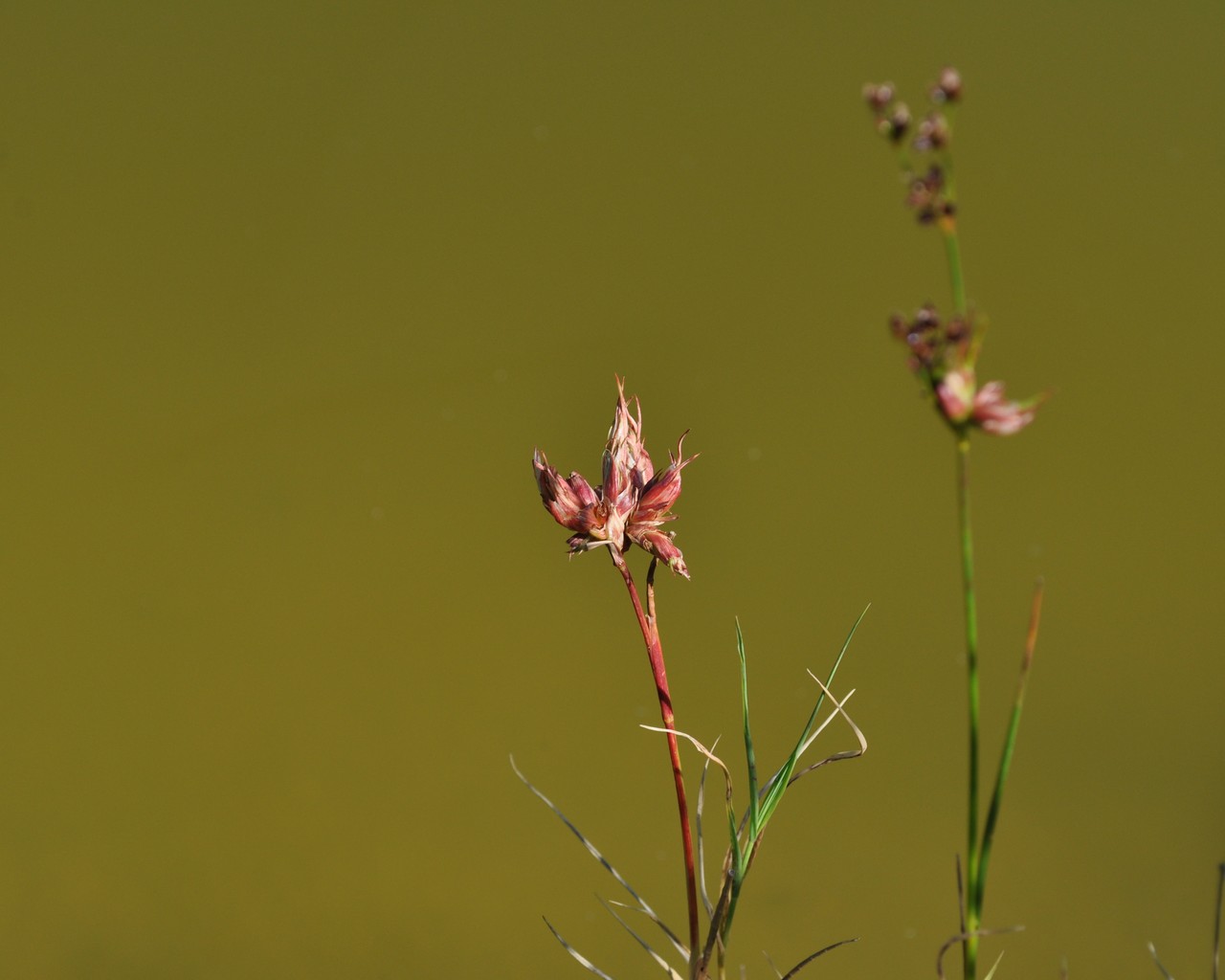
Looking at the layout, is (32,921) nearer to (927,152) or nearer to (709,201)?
(709,201)

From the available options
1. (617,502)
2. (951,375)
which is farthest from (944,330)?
(617,502)

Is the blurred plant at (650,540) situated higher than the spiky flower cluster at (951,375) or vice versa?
the spiky flower cluster at (951,375)

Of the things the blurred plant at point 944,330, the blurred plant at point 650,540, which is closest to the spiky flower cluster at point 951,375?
the blurred plant at point 944,330

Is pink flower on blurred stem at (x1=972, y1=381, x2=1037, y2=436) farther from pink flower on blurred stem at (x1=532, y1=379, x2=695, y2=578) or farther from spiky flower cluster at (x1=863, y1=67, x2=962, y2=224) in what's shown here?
pink flower on blurred stem at (x1=532, y1=379, x2=695, y2=578)

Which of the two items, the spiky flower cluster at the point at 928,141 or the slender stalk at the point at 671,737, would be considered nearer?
the spiky flower cluster at the point at 928,141

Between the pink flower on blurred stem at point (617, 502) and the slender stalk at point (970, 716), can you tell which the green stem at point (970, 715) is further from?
the pink flower on blurred stem at point (617, 502)

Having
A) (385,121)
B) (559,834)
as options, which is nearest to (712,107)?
(385,121)

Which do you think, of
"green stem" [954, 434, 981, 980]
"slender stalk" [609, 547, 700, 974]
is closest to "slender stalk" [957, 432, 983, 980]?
"green stem" [954, 434, 981, 980]

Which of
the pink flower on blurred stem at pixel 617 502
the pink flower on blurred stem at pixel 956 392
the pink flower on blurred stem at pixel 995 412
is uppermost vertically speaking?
the pink flower on blurred stem at pixel 956 392
